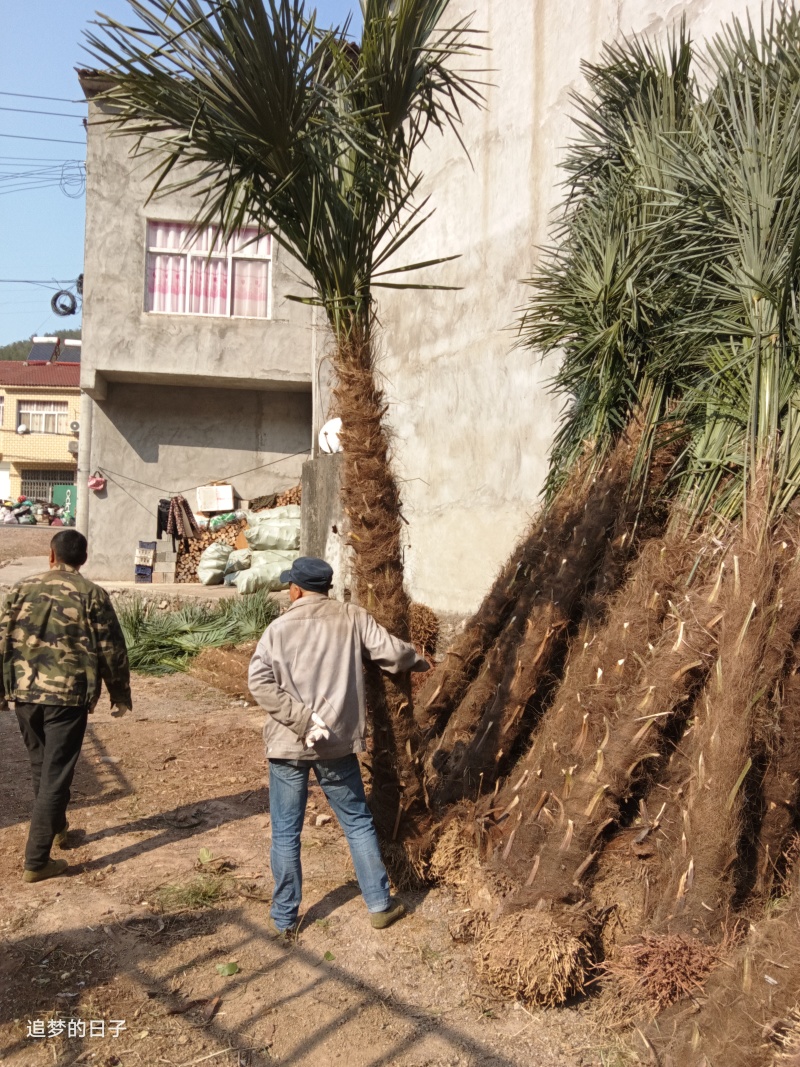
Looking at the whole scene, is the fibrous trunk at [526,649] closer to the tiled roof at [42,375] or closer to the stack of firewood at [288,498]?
the stack of firewood at [288,498]

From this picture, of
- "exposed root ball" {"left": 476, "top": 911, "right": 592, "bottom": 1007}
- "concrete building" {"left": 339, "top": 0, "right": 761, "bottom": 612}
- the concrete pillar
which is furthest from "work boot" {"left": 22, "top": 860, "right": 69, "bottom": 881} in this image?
the concrete pillar

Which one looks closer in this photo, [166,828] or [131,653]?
[166,828]

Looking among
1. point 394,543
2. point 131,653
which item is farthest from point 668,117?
point 131,653

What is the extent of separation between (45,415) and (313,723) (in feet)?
151

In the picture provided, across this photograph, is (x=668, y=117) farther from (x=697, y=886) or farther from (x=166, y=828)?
(x=166, y=828)

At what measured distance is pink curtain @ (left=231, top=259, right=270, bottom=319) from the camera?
51.5 feet

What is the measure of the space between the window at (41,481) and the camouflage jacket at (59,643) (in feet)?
145

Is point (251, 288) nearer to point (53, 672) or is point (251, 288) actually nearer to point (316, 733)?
point (53, 672)

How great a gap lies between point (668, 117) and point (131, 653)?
794 cm

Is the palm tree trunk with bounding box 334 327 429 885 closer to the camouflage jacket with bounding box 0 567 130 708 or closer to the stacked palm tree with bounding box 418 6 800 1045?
the stacked palm tree with bounding box 418 6 800 1045

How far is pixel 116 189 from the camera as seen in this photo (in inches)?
596

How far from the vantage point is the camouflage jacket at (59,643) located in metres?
4.94

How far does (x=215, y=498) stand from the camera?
1636 cm

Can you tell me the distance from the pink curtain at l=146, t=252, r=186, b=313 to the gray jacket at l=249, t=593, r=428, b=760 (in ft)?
39.9
